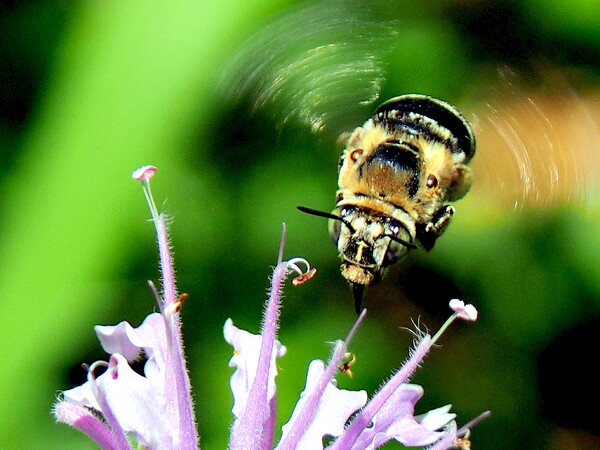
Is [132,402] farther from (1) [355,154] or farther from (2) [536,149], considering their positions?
(2) [536,149]

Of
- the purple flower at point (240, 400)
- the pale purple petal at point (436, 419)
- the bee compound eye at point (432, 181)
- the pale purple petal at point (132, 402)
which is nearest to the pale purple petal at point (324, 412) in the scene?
the purple flower at point (240, 400)

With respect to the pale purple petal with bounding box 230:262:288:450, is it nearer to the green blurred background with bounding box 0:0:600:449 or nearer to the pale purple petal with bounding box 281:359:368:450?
the pale purple petal with bounding box 281:359:368:450

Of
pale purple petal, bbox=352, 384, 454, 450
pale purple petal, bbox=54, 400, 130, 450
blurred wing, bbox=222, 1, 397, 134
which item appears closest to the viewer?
pale purple petal, bbox=54, 400, 130, 450

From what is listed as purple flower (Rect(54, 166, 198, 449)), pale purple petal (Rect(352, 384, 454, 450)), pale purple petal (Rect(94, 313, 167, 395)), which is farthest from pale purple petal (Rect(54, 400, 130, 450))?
pale purple petal (Rect(352, 384, 454, 450))

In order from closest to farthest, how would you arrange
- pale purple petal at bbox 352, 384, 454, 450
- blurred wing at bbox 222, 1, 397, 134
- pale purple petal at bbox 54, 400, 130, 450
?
1. pale purple petal at bbox 54, 400, 130, 450
2. pale purple petal at bbox 352, 384, 454, 450
3. blurred wing at bbox 222, 1, 397, 134

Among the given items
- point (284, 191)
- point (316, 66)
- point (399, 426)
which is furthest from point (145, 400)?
point (284, 191)
